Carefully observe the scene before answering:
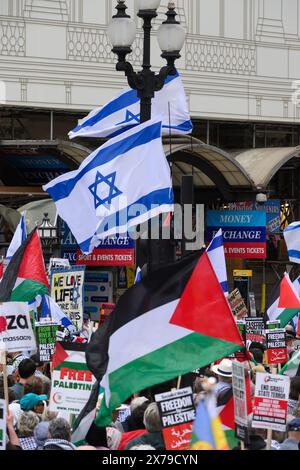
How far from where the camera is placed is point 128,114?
1738cm

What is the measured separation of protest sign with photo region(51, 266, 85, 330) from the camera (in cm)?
1952

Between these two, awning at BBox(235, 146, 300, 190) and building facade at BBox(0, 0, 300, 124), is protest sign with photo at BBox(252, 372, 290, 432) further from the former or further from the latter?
awning at BBox(235, 146, 300, 190)

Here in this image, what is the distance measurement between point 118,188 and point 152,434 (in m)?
5.18

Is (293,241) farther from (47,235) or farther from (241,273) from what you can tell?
(241,273)

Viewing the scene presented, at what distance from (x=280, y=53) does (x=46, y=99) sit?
7847 millimetres

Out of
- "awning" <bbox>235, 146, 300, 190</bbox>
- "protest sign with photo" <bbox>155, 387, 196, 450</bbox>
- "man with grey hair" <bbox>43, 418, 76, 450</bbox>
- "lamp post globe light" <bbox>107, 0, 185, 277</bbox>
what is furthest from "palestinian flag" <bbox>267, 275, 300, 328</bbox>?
"awning" <bbox>235, 146, 300, 190</bbox>

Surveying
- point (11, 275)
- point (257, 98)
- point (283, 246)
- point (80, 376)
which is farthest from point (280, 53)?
point (80, 376)

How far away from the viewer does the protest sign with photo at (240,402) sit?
822 centimetres

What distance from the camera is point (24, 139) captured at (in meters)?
29.8

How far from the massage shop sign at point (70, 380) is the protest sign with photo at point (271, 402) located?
5.50 feet

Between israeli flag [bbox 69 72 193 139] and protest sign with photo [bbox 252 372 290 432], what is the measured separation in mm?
8118

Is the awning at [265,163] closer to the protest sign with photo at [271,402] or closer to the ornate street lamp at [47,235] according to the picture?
the ornate street lamp at [47,235]

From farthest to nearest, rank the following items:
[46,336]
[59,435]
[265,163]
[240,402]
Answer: [265,163], [46,336], [59,435], [240,402]

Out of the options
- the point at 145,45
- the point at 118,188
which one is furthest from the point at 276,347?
the point at 145,45
